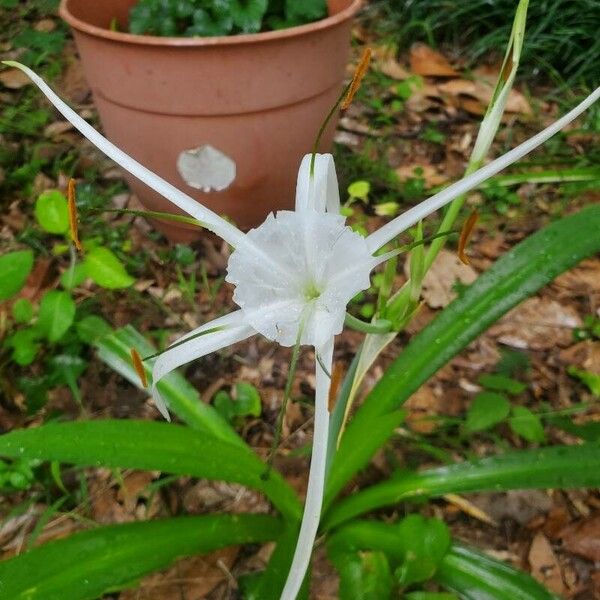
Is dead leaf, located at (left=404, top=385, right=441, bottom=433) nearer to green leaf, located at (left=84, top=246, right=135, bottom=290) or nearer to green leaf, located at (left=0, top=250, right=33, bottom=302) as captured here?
green leaf, located at (left=84, top=246, right=135, bottom=290)

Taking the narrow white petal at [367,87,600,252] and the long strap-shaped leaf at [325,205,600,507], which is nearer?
the narrow white petal at [367,87,600,252]

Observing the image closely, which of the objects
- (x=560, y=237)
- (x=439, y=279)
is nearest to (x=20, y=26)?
(x=439, y=279)

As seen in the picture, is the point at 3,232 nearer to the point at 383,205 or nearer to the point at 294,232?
the point at 383,205

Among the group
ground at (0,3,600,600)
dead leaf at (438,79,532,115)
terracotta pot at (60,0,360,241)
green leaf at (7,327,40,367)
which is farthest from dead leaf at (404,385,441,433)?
dead leaf at (438,79,532,115)

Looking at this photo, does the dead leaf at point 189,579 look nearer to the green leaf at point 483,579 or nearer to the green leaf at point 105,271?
the green leaf at point 483,579

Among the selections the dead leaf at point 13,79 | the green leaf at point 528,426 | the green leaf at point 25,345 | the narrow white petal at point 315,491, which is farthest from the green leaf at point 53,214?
the dead leaf at point 13,79

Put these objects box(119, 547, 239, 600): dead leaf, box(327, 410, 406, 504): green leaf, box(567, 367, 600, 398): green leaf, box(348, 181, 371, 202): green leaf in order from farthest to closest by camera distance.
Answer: box(348, 181, 371, 202): green leaf
box(567, 367, 600, 398): green leaf
box(119, 547, 239, 600): dead leaf
box(327, 410, 406, 504): green leaf
